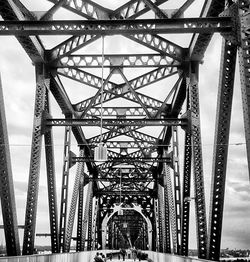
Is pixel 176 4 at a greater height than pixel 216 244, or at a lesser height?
greater

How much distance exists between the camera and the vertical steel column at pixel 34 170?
46.5ft

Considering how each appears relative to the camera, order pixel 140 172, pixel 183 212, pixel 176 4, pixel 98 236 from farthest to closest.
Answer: pixel 98 236, pixel 140 172, pixel 183 212, pixel 176 4

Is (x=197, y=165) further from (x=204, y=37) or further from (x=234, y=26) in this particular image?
(x=234, y=26)

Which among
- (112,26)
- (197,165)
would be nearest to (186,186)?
(197,165)

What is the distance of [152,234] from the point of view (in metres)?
53.2

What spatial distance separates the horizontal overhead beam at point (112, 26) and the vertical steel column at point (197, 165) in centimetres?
498

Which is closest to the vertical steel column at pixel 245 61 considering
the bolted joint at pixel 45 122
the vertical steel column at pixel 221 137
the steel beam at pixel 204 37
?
the vertical steel column at pixel 221 137

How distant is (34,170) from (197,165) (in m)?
5.94

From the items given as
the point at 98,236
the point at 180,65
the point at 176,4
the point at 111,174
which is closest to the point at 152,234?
the point at 98,236

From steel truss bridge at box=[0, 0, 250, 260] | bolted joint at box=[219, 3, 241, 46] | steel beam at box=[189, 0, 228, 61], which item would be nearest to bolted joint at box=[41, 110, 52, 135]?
steel truss bridge at box=[0, 0, 250, 260]

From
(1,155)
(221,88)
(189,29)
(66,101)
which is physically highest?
(66,101)

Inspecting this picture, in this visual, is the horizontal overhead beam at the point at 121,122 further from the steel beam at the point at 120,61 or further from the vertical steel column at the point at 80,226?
the vertical steel column at the point at 80,226

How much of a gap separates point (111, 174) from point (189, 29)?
30.8 meters

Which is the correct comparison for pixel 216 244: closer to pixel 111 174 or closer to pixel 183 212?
pixel 183 212
